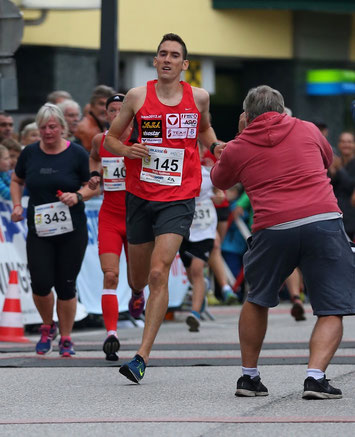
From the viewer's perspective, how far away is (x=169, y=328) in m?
13.5

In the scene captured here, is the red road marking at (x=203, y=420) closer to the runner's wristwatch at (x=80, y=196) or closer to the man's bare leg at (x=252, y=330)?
the man's bare leg at (x=252, y=330)

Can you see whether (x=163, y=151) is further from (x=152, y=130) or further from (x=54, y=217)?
(x=54, y=217)

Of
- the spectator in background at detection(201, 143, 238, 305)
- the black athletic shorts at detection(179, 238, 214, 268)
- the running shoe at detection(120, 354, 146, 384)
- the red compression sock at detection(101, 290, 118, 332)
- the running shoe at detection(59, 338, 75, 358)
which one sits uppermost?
the running shoe at detection(120, 354, 146, 384)

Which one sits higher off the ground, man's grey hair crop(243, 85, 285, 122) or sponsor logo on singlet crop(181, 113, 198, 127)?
man's grey hair crop(243, 85, 285, 122)

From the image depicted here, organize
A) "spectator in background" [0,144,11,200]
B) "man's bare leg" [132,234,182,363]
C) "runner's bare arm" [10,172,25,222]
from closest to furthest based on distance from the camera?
"man's bare leg" [132,234,182,363], "runner's bare arm" [10,172,25,222], "spectator in background" [0,144,11,200]

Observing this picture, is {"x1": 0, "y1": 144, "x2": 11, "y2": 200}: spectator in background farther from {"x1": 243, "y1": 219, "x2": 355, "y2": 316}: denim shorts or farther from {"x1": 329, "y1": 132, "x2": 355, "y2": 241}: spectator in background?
{"x1": 243, "y1": 219, "x2": 355, "y2": 316}: denim shorts

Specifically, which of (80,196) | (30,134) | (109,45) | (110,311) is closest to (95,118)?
(30,134)

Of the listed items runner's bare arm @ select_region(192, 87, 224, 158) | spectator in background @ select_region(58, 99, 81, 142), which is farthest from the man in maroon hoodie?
spectator in background @ select_region(58, 99, 81, 142)

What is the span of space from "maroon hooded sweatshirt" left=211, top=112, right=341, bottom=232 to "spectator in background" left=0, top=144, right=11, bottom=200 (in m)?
5.05

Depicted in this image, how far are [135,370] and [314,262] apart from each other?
55.0 inches

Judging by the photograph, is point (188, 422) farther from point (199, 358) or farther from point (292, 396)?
point (199, 358)

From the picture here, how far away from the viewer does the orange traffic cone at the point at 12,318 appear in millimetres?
11750

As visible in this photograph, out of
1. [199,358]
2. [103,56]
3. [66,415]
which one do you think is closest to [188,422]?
[66,415]

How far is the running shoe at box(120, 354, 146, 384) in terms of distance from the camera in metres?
8.26
